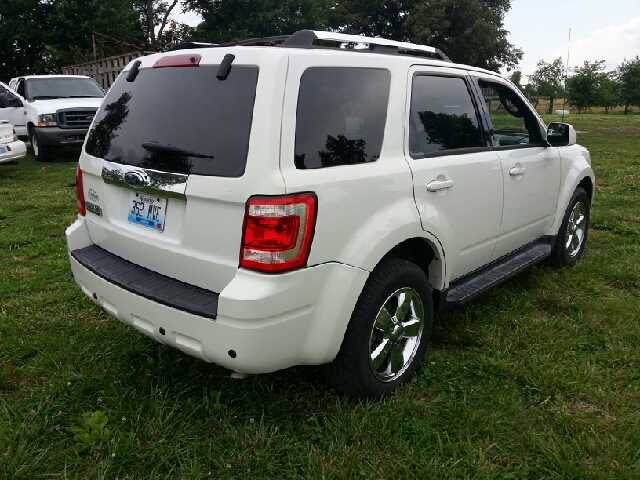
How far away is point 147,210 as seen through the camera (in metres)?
2.68

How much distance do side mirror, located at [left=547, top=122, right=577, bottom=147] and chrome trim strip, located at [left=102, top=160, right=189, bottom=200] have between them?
118 inches

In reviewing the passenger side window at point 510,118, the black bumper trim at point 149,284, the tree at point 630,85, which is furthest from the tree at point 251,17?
the tree at point 630,85

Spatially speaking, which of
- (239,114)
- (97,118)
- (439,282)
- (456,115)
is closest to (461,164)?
(456,115)

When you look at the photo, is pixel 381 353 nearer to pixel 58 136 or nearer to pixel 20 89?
pixel 58 136

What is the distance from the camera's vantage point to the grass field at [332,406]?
2439 millimetres

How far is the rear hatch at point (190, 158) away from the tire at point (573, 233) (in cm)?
326

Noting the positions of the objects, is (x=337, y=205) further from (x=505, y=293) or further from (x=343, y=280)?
(x=505, y=293)

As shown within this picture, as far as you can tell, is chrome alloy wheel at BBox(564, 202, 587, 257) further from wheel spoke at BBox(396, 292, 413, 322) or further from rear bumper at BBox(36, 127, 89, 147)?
rear bumper at BBox(36, 127, 89, 147)

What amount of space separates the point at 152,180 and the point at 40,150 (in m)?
11.0

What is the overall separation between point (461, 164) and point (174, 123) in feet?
5.27

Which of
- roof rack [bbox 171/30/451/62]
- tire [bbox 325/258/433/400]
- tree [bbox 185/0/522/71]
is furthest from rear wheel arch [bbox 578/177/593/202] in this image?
tree [bbox 185/0/522/71]

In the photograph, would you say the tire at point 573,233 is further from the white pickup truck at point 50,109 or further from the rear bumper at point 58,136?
the rear bumper at point 58,136

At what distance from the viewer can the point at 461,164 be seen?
3201 millimetres

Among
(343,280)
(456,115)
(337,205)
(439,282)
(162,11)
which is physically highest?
(162,11)
